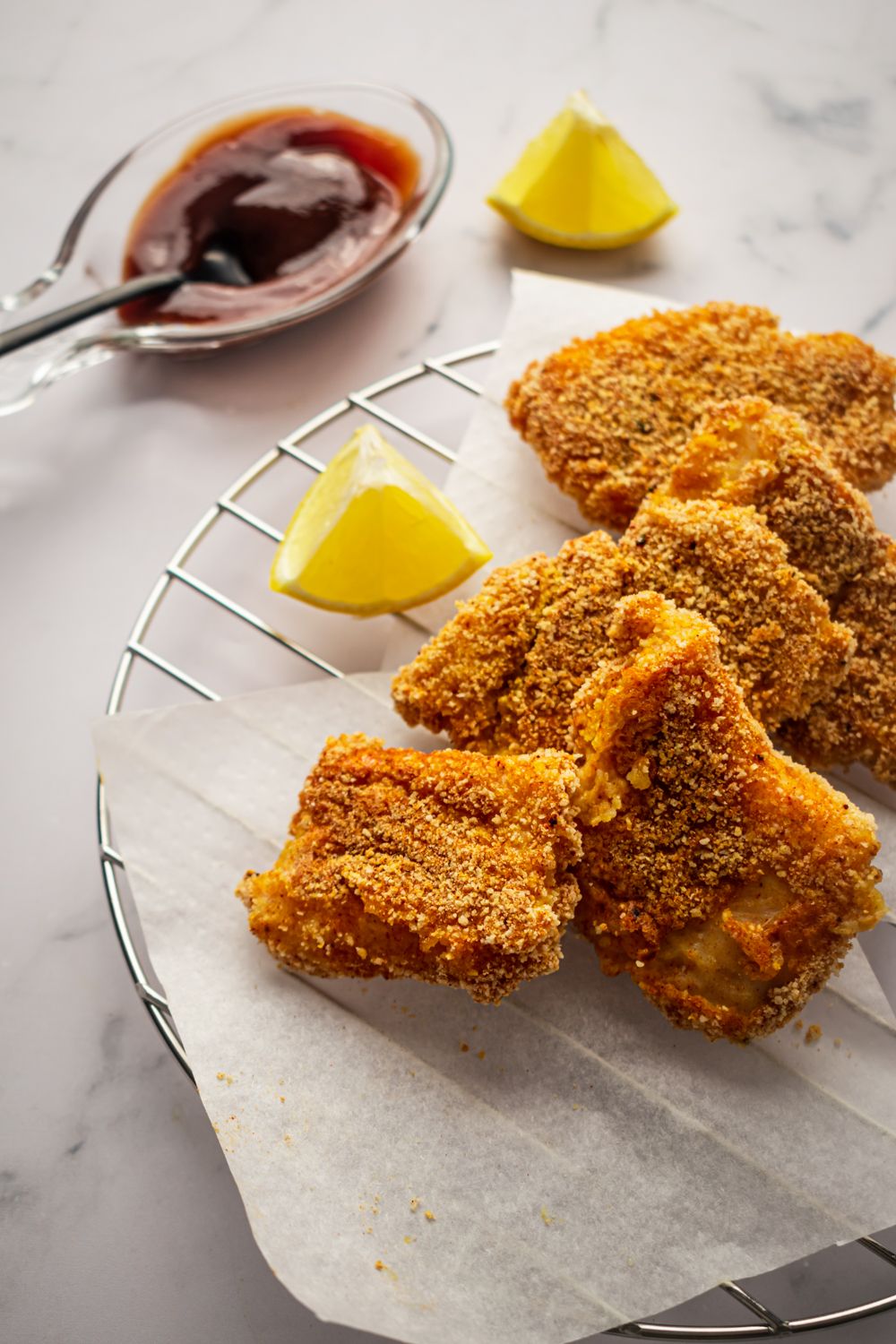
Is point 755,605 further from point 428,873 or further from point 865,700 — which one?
point 428,873

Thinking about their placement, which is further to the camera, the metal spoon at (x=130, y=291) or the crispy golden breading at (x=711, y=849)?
the metal spoon at (x=130, y=291)

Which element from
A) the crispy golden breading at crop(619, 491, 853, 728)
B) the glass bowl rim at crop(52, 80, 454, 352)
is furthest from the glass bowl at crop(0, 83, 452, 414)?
the crispy golden breading at crop(619, 491, 853, 728)

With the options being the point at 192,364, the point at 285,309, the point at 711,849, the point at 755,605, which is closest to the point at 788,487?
the point at 755,605

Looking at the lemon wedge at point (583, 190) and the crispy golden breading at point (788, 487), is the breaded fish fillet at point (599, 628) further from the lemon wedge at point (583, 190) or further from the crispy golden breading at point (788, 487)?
the lemon wedge at point (583, 190)

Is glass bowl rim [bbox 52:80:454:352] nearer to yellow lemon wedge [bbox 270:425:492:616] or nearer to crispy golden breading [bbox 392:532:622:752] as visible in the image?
yellow lemon wedge [bbox 270:425:492:616]

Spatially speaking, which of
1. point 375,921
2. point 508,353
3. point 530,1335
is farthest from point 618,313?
point 530,1335

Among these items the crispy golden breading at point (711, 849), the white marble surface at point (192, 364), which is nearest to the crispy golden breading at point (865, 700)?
the crispy golden breading at point (711, 849)

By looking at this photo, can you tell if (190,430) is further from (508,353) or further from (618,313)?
(618,313)
